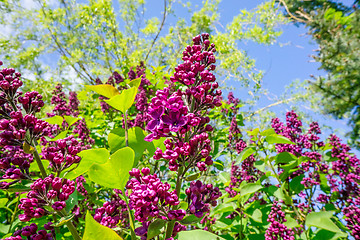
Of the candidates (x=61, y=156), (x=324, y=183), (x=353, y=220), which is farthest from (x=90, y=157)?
(x=324, y=183)

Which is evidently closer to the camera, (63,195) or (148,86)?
(63,195)

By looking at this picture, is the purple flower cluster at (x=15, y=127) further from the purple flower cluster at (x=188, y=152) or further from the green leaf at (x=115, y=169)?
the purple flower cluster at (x=188, y=152)

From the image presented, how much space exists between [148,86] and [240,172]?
1886 millimetres

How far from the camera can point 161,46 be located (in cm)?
1122

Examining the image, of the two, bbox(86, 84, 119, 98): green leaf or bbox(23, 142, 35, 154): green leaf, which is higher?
bbox(86, 84, 119, 98): green leaf

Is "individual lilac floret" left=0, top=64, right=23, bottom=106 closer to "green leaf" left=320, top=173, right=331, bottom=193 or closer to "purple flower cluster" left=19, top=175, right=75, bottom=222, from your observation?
"purple flower cluster" left=19, top=175, right=75, bottom=222

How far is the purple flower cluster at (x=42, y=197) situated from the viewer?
923 mm

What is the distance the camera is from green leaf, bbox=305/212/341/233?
64.5 inches

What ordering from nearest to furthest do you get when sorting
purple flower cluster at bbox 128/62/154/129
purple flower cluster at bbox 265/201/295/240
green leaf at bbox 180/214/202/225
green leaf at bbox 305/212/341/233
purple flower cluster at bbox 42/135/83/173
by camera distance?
green leaf at bbox 180/214/202/225
purple flower cluster at bbox 42/135/83/173
green leaf at bbox 305/212/341/233
purple flower cluster at bbox 265/201/295/240
purple flower cluster at bbox 128/62/154/129

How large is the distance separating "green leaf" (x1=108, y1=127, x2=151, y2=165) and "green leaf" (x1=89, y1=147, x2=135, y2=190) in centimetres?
21

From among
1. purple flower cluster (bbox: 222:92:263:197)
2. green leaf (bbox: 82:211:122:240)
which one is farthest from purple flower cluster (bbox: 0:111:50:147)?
purple flower cluster (bbox: 222:92:263:197)

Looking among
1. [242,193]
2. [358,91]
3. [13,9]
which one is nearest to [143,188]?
[242,193]

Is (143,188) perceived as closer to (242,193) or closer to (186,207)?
(186,207)

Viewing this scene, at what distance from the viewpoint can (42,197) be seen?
0.95 metres
